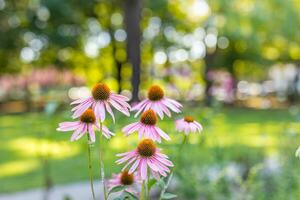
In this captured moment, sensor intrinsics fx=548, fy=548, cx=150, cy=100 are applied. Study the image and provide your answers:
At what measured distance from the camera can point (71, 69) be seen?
2194 cm

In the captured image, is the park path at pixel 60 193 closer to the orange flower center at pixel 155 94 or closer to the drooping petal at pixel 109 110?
the orange flower center at pixel 155 94

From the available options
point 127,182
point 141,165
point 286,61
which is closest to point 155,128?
point 141,165

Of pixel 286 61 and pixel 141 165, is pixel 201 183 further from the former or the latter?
pixel 286 61

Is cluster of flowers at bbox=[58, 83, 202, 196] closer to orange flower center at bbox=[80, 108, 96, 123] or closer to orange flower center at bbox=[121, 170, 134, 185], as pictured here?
orange flower center at bbox=[80, 108, 96, 123]

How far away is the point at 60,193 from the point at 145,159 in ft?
13.3

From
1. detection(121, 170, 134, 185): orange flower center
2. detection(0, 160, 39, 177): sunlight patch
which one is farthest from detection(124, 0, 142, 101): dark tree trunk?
detection(121, 170, 134, 185): orange flower center

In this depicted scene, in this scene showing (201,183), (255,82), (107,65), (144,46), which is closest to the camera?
(201,183)

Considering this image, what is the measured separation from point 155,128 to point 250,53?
71.1 feet

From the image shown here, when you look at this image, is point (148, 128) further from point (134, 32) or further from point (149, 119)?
point (134, 32)

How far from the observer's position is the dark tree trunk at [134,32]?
8.20 meters

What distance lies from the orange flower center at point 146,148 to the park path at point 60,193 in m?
3.55

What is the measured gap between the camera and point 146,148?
101cm

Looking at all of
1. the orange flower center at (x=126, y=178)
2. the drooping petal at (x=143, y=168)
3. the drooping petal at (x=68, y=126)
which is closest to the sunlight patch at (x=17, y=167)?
the orange flower center at (x=126, y=178)

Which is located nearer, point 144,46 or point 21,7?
point 21,7
